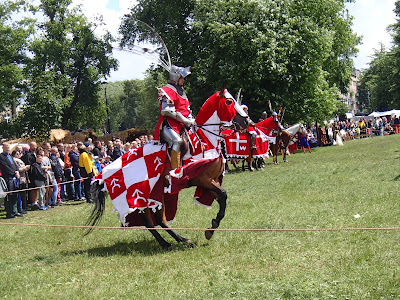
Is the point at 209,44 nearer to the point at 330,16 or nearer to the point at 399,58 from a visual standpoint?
the point at 330,16

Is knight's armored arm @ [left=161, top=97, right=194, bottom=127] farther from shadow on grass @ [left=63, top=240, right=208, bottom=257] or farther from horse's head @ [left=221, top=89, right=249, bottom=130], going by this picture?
shadow on grass @ [left=63, top=240, right=208, bottom=257]

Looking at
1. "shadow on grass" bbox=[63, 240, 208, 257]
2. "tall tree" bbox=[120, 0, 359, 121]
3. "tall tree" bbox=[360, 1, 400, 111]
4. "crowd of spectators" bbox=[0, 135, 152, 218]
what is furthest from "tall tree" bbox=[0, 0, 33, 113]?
"tall tree" bbox=[360, 1, 400, 111]

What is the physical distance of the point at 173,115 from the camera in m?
8.35

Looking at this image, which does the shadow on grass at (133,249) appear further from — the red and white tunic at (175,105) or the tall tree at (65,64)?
the tall tree at (65,64)

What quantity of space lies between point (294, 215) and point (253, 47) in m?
21.3

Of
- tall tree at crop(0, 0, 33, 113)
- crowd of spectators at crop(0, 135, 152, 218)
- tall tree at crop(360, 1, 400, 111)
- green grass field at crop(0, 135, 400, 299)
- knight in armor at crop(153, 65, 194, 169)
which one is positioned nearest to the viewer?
green grass field at crop(0, 135, 400, 299)

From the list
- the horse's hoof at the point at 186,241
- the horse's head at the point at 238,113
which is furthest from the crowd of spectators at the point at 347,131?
the horse's hoof at the point at 186,241

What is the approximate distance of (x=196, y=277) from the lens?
6.44 metres

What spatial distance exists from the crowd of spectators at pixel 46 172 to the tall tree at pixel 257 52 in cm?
1304

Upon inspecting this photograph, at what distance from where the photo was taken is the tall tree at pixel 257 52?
99.3 feet

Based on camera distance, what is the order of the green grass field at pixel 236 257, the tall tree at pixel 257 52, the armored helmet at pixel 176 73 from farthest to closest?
the tall tree at pixel 257 52
the armored helmet at pixel 176 73
the green grass field at pixel 236 257

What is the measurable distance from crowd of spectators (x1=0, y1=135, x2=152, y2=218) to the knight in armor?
4975mm

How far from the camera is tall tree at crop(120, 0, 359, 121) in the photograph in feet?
99.3

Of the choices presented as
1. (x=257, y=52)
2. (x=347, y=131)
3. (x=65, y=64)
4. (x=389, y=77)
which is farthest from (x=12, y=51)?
(x=389, y=77)
